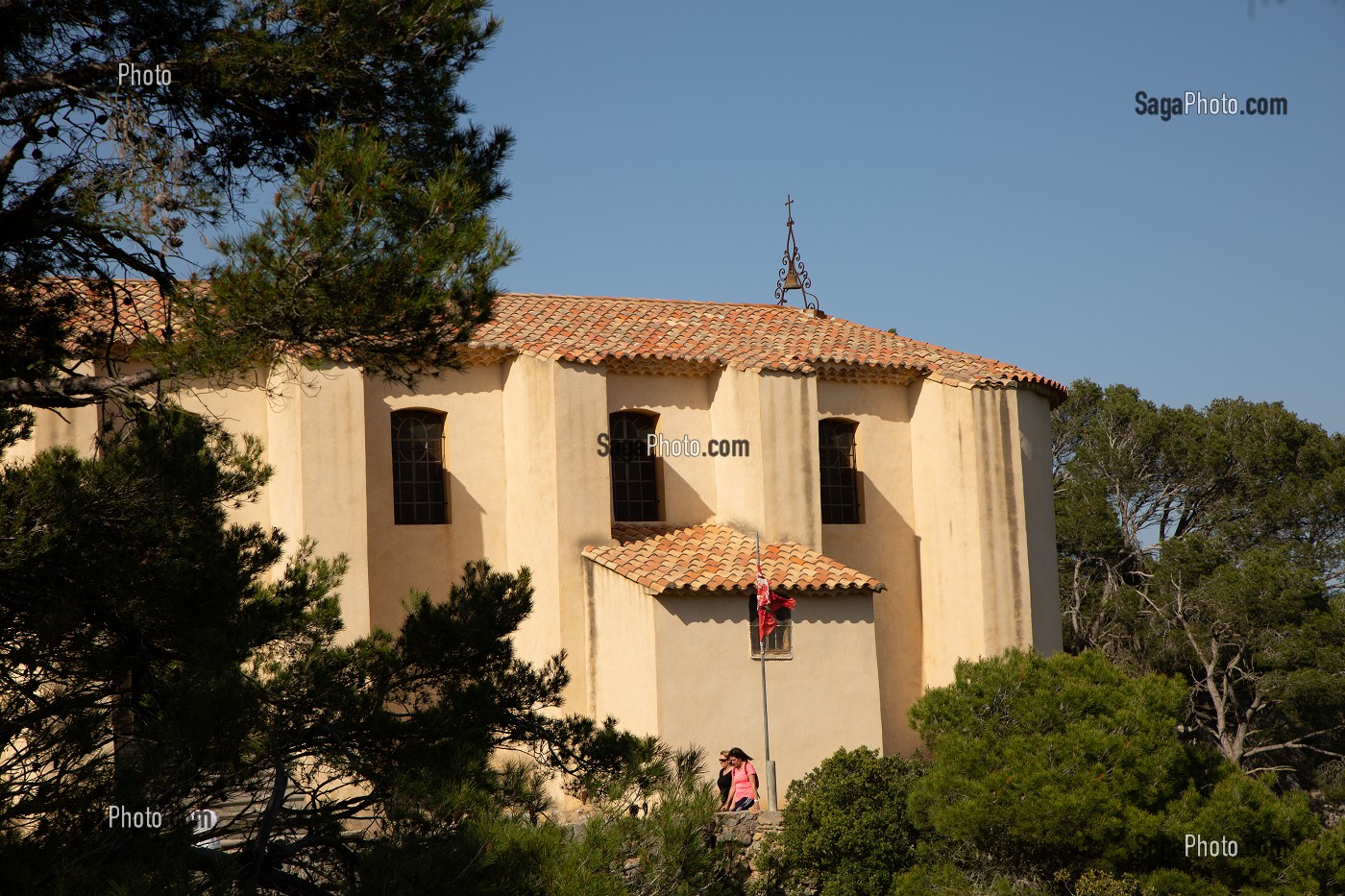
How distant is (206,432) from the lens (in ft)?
30.7

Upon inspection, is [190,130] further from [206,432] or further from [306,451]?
[306,451]

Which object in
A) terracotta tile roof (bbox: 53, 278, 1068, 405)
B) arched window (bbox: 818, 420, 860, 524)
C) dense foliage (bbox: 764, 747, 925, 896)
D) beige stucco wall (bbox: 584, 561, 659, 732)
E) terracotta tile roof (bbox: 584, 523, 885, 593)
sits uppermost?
terracotta tile roof (bbox: 53, 278, 1068, 405)

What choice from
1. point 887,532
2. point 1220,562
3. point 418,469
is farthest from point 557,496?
point 1220,562

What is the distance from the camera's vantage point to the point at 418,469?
66.5 feet

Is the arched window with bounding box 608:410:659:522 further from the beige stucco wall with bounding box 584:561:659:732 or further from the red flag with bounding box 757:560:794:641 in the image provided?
the red flag with bounding box 757:560:794:641

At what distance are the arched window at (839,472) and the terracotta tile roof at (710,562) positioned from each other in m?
1.73

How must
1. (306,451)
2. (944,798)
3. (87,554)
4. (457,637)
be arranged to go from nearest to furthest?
(87,554) < (457,637) < (944,798) < (306,451)

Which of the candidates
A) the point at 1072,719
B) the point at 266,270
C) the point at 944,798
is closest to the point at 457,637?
the point at 266,270

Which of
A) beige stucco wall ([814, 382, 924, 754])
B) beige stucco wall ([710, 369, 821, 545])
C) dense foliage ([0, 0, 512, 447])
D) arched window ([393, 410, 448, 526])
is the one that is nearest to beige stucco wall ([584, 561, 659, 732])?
arched window ([393, 410, 448, 526])

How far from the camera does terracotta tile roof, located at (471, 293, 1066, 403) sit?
20.6 m

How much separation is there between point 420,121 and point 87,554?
343 cm

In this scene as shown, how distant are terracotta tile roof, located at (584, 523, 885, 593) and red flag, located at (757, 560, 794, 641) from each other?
17 cm

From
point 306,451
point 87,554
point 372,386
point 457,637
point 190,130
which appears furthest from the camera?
point 372,386

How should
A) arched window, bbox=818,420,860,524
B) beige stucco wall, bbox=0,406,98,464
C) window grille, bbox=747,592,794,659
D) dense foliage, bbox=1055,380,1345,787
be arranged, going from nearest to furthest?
1. beige stucco wall, bbox=0,406,98,464
2. window grille, bbox=747,592,794,659
3. arched window, bbox=818,420,860,524
4. dense foliage, bbox=1055,380,1345,787
